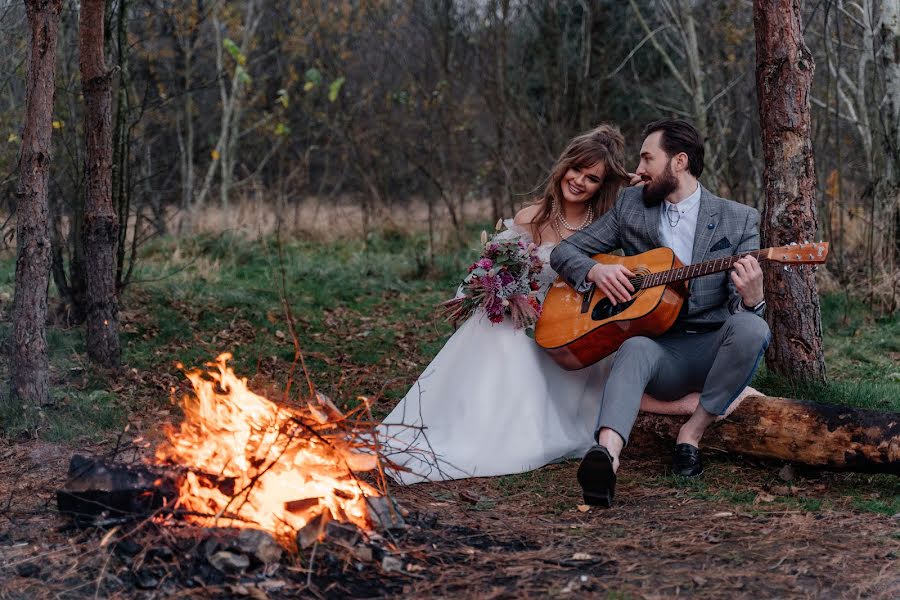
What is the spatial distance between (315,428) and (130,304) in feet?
16.6

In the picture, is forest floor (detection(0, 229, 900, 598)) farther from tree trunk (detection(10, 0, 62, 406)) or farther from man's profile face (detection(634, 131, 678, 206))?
man's profile face (detection(634, 131, 678, 206))

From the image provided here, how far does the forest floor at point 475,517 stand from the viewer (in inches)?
131

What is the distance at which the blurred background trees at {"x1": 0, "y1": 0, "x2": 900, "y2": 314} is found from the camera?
8.59 m

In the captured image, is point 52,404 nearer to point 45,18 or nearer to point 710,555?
point 45,18

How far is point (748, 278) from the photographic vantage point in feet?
15.1

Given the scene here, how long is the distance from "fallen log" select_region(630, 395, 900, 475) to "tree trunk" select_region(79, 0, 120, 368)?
3.89 m

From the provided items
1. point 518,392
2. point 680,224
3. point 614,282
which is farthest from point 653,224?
point 518,392

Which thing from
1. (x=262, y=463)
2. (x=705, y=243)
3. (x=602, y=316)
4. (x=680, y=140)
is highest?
(x=680, y=140)

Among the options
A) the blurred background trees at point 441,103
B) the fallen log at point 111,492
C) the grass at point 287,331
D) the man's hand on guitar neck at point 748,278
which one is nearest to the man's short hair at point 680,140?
the man's hand on guitar neck at point 748,278

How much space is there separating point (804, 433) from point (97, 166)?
486cm

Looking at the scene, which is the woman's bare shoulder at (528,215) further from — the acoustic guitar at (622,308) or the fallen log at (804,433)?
the fallen log at (804,433)

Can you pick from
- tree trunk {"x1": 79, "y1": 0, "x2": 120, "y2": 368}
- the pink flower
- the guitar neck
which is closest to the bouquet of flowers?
the pink flower

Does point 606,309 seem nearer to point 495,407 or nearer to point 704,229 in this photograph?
point 704,229

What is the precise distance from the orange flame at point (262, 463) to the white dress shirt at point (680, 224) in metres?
2.18
